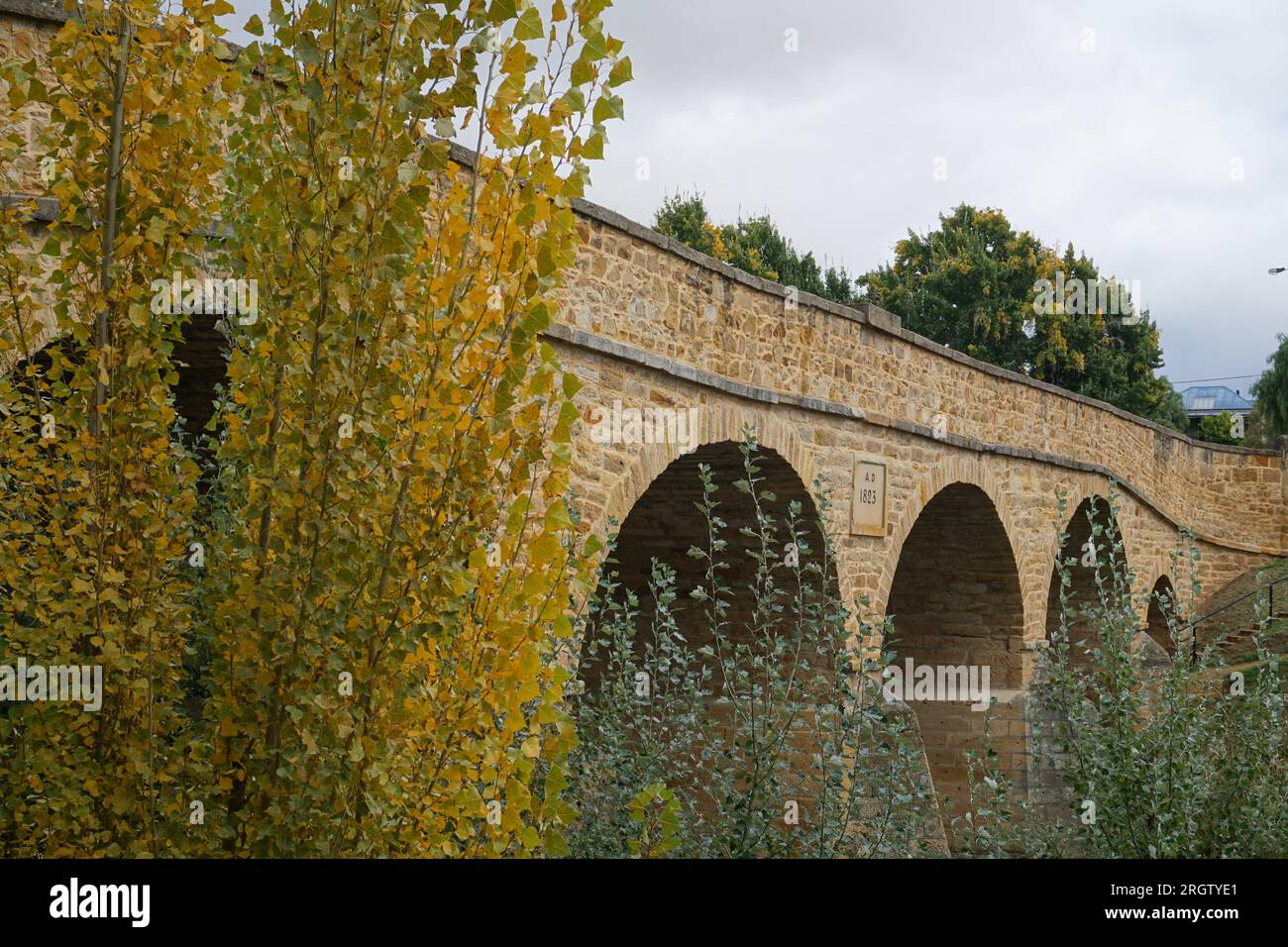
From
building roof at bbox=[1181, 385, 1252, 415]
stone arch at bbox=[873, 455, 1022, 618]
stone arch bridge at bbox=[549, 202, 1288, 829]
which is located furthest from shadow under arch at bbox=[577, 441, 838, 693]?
building roof at bbox=[1181, 385, 1252, 415]

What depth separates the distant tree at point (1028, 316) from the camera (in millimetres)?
30297

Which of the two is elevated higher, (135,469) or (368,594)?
(135,469)

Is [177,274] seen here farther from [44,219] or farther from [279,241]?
[44,219]

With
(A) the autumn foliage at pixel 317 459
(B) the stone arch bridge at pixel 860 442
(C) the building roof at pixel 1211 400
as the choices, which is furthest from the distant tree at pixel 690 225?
(C) the building roof at pixel 1211 400

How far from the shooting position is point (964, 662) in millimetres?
14414

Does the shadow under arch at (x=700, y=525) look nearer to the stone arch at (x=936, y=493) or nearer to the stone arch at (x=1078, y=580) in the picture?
the stone arch at (x=936, y=493)

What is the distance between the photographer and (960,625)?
562 inches

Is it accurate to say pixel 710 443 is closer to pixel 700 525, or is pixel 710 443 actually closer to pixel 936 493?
pixel 700 525

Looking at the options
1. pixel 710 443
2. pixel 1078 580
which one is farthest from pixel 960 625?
pixel 710 443

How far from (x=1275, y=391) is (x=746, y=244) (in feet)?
38.5

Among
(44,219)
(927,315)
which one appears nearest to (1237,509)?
(927,315)

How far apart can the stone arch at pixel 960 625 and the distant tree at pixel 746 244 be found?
13.1 metres

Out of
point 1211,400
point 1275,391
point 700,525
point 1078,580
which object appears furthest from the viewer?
point 1211,400
